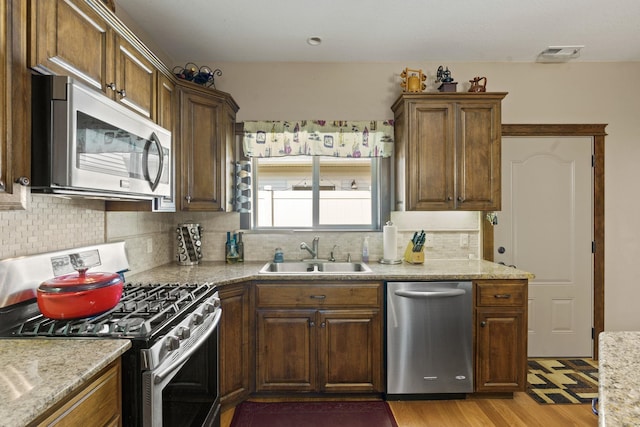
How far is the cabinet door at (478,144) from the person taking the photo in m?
2.75

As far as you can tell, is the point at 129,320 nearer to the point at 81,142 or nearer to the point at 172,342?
the point at 172,342

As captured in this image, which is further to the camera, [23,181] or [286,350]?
[286,350]

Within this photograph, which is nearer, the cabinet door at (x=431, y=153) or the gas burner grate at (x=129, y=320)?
the gas burner grate at (x=129, y=320)

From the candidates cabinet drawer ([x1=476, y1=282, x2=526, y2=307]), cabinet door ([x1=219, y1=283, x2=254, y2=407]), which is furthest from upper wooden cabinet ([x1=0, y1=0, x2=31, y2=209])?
cabinet drawer ([x1=476, y1=282, x2=526, y2=307])

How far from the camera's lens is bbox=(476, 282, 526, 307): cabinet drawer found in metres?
2.46

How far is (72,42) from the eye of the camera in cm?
136

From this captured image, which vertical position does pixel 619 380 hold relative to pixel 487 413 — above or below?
above

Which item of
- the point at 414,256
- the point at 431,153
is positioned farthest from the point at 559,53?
the point at 414,256

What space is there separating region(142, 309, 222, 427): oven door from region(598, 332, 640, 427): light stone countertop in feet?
4.25

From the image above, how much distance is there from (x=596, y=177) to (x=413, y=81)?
1.86 metres

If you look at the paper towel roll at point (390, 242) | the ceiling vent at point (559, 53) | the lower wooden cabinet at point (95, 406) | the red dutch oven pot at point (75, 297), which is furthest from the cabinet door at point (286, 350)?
the ceiling vent at point (559, 53)

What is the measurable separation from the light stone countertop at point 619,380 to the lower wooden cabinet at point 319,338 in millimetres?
1448

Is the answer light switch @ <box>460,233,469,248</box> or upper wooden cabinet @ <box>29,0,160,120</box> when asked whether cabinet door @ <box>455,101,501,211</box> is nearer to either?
light switch @ <box>460,233,469,248</box>

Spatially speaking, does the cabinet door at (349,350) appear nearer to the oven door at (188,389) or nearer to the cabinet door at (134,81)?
the oven door at (188,389)
